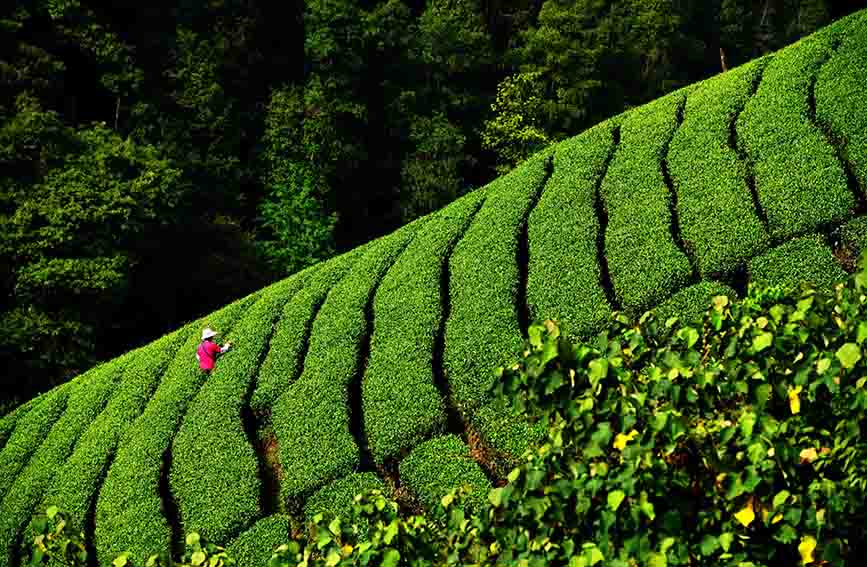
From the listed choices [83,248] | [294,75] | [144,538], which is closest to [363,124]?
[294,75]

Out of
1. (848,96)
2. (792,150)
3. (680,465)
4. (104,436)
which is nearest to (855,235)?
(792,150)

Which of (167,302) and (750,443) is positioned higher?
(167,302)

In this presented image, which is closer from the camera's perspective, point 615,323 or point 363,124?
point 615,323

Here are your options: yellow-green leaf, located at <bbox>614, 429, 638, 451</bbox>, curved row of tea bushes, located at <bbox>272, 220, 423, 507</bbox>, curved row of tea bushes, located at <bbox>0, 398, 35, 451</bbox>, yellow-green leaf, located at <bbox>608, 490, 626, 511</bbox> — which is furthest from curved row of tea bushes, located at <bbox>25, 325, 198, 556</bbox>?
yellow-green leaf, located at <bbox>608, 490, 626, 511</bbox>

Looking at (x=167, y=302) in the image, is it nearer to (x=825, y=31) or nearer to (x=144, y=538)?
(x=144, y=538)

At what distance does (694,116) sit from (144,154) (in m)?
18.2

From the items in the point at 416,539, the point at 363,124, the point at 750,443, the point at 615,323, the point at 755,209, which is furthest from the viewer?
the point at 363,124

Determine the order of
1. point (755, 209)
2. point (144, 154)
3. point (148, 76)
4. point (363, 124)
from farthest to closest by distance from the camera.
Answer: point (363, 124), point (148, 76), point (144, 154), point (755, 209)

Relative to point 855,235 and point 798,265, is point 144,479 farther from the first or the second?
point 855,235

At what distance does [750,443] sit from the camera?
17.5 ft

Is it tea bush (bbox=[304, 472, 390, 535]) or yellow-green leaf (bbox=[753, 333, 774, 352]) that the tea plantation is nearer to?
tea bush (bbox=[304, 472, 390, 535])

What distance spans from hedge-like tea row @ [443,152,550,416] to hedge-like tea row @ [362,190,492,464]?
0.31m

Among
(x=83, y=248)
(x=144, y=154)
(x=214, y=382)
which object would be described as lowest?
(x=214, y=382)

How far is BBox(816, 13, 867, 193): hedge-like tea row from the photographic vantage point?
47.2 feet
